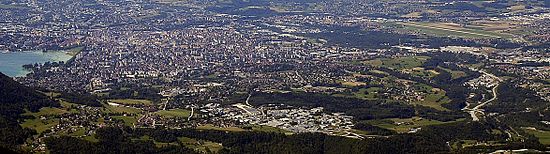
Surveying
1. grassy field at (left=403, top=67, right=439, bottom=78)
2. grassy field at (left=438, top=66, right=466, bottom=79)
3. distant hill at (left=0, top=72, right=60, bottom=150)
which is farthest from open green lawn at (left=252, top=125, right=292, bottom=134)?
grassy field at (left=438, top=66, right=466, bottom=79)

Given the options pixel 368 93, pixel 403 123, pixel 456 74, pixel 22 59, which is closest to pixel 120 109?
pixel 403 123

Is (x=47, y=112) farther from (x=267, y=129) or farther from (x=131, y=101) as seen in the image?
(x=267, y=129)

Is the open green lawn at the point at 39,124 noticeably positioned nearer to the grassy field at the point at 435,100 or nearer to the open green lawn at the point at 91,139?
the open green lawn at the point at 91,139

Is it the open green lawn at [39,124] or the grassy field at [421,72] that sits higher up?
the open green lawn at [39,124]

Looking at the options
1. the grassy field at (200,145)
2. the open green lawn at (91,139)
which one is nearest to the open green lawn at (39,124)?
the open green lawn at (91,139)

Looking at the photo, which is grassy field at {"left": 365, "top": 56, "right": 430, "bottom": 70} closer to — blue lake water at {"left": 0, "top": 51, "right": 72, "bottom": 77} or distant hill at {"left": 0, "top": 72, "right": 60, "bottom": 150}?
blue lake water at {"left": 0, "top": 51, "right": 72, "bottom": 77}

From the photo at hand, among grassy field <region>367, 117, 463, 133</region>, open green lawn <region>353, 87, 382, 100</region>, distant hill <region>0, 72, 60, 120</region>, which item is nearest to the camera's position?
distant hill <region>0, 72, 60, 120</region>
